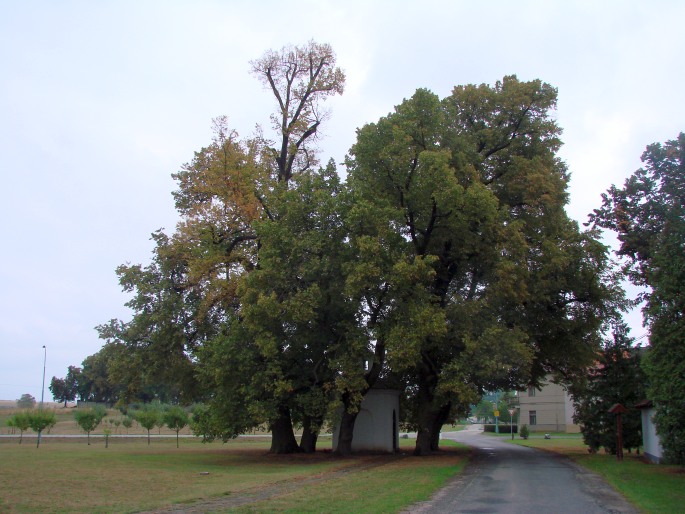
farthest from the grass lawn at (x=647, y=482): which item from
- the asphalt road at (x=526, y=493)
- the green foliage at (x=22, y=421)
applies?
the green foliage at (x=22, y=421)

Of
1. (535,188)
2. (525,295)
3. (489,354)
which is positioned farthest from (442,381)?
(535,188)

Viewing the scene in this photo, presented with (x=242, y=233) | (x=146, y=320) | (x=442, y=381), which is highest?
(x=242, y=233)

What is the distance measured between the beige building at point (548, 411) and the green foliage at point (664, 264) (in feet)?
200

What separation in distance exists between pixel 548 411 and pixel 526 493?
72.9 m

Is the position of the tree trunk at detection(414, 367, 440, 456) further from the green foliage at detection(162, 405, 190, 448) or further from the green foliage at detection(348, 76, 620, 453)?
the green foliage at detection(162, 405, 190, 448)

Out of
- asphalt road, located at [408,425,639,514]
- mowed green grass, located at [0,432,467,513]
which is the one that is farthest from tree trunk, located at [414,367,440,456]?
asphalt road, located at [408,425,639,514]

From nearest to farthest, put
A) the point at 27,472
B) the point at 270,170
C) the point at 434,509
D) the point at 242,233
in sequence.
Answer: the point at 434,509, the point at 27,472, the point at 242,233, the point at 270,170

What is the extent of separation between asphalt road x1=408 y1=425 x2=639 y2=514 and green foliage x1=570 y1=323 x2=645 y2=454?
33.8 feet

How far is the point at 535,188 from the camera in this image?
2733cm

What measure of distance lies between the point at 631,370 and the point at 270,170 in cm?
2239

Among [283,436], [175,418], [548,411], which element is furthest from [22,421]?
[548,411]

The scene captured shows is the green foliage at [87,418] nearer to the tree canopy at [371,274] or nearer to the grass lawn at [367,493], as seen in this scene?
the tree canopy at [371,274]

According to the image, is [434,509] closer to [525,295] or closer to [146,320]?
[525,295]

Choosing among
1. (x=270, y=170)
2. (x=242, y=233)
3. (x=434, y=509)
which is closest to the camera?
(x=434, y=509)
